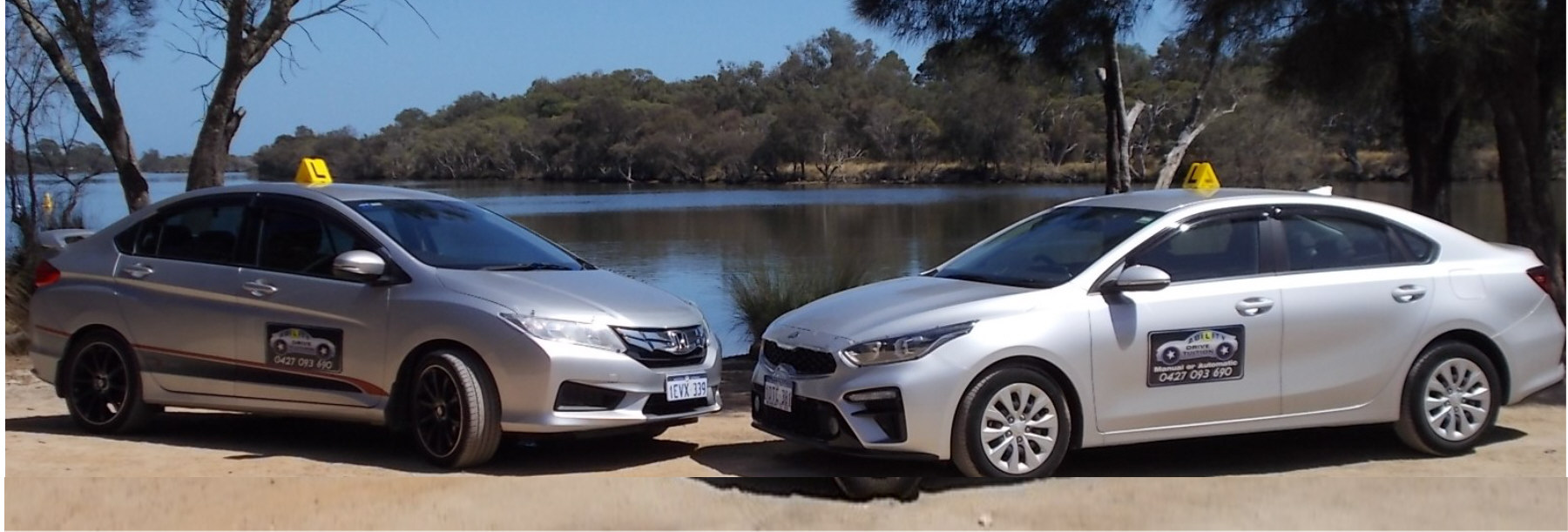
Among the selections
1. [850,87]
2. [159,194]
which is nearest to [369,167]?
[159,194]

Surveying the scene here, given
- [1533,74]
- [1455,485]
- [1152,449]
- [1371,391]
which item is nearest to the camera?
[1455,485]

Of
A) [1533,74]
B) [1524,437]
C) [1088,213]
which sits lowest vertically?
[1524,437]

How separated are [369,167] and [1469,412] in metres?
10.3

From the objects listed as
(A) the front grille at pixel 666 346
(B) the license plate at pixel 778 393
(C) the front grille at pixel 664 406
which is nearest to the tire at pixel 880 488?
(B) the license plate at pixel 778 393

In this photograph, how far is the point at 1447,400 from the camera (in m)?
7.70

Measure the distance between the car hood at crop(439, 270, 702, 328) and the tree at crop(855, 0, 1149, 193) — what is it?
5841 mm

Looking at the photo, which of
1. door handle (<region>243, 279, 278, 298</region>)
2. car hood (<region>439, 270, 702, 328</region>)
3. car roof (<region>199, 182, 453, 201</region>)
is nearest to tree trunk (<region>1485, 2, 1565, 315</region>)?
car hood (<region>439, 270, 702, 328</region>)

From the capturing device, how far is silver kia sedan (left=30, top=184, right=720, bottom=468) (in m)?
7.27

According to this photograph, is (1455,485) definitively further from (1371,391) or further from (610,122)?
(610,122)

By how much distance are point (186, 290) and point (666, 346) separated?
9.20 ft

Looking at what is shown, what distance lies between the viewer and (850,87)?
18.0 metres

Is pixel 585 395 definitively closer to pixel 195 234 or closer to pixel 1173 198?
pixel 195 234

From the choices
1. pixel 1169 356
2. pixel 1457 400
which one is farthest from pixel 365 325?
pixel 1457 400

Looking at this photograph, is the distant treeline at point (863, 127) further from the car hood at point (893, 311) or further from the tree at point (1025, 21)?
the car hood at point (893, 311)
